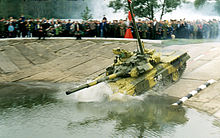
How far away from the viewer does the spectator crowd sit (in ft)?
84.1

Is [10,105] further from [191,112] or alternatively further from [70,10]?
[70,10]

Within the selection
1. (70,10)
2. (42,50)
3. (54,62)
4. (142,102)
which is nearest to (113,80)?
(142,102)

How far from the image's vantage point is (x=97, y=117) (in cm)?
1152

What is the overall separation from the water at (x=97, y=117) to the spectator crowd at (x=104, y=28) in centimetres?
1205

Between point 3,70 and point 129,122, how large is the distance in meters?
10.9

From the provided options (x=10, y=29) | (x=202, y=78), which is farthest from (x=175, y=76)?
(x=10, y=29)

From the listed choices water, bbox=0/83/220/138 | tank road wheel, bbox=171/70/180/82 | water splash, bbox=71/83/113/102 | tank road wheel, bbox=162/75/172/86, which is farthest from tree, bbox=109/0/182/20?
water splash, bbox=71/83/113/102

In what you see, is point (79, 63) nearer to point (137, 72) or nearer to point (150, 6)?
point (137, 72)

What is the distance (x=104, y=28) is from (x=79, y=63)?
7326 mm

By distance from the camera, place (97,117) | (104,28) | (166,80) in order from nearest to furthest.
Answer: (97,117), (166,80), (104,28)

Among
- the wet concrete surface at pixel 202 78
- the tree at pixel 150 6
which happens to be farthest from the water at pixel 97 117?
the tree at pixel 150 6

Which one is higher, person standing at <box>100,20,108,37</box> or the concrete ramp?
person standing at <box>100,20,108,37</box>

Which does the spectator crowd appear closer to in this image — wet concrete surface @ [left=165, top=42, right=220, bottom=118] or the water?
wet concrete surface @ [left=165, top=42, right=220, bottom=118]

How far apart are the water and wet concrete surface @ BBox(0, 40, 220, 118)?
1484 mm
